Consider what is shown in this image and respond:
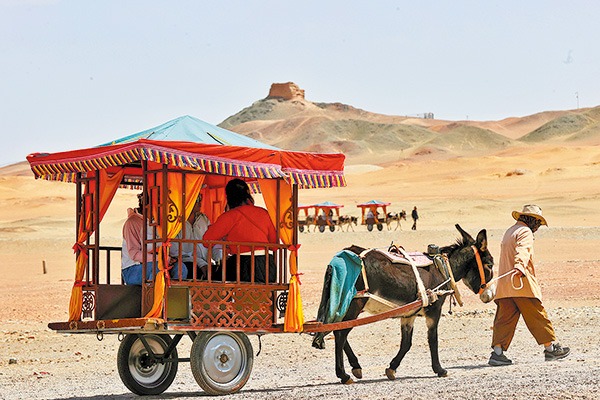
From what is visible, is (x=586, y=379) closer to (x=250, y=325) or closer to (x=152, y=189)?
(x=250, y=325)

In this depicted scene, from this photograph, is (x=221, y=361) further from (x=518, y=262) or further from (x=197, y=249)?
(x=518, y=262)

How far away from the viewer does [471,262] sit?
43.5ft

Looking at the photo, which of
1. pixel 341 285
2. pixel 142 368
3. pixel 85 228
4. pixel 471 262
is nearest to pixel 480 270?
pixel 471 262

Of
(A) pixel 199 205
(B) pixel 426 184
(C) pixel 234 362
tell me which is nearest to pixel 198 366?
(C) pixel 234 362

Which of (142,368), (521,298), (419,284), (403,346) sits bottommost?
(142,368)

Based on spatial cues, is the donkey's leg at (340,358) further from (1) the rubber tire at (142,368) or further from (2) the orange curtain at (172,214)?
(2) the orange curtain at (172,214)

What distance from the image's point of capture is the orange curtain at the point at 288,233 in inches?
454

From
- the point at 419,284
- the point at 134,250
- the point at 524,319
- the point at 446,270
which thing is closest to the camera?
the point at 134,250

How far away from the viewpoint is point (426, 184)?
96.9 metres

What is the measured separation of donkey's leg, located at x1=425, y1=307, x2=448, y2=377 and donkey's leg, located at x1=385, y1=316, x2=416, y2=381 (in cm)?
22

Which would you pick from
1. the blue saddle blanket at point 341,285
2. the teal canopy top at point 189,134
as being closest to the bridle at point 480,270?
the blue saddle blanket at point 341,285

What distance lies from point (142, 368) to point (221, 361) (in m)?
1.20

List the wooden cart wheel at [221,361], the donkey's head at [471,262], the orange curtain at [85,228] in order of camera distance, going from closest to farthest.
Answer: the wooden cart wheel at [221,361], the orange curtain at [85,228], the donkey's head at [471,262]

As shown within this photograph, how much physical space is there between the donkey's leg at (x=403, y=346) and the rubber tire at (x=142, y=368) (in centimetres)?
243
